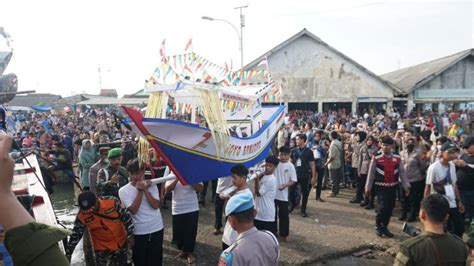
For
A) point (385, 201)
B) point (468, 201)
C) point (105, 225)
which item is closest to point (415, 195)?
point (385, 201)

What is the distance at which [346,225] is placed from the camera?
7.04 m

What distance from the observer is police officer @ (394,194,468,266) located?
2.45m

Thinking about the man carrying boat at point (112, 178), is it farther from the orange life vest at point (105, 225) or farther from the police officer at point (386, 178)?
the police officer at point (386, 178)

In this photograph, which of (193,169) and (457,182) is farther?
(457,182)

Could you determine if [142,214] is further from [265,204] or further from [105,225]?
[265,204]

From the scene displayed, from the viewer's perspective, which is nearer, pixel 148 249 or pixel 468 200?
pixel 148 249

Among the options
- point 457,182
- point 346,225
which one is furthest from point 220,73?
point 457,182

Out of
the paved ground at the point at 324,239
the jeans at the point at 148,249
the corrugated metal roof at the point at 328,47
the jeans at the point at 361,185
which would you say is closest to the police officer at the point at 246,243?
the jeans at the point at 148,249

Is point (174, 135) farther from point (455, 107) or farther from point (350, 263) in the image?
point (455, 107)

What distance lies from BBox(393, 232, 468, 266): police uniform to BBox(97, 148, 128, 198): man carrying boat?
3431 mm

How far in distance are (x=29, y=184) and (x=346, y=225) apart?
5774mm

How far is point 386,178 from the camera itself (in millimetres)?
6207

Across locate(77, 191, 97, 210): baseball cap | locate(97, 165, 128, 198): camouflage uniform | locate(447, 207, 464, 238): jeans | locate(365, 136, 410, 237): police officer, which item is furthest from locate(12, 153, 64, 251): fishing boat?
locate(447, 207, 464, 238): jeans

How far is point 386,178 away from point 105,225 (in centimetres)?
481
